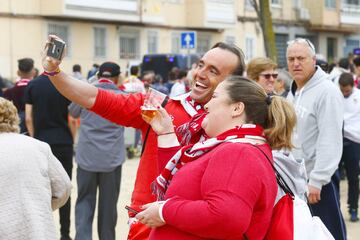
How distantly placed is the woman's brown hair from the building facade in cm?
2184

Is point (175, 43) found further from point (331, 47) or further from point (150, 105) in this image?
point (150, 105)

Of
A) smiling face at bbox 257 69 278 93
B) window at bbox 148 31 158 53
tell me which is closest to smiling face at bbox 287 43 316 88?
smiling face at bbox 257 69 278 93

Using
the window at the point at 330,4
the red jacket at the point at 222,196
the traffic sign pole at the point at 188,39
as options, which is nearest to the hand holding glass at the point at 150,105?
the red jacket at the point at 222,196

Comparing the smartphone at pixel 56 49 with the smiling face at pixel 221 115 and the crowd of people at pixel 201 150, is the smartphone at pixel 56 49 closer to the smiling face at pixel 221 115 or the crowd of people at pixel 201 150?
the crowd of people at pixel 201 150

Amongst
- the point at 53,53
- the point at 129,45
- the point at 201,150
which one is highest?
the point at 53,53

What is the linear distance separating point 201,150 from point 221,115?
0.18 m

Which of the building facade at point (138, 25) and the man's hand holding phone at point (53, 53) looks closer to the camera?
the man's hand holding phone at point (53, 53)

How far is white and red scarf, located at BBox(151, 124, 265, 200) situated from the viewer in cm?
295

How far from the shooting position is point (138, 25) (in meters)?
30.6

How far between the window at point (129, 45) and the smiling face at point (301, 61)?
24.4m

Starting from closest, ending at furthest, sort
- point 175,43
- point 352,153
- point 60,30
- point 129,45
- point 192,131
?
point 192,131
point 352,153
point 60,30
point 129,45
point 175,43

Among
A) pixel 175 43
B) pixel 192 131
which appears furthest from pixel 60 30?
pixel 192 131

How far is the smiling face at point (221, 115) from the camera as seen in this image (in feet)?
9.87

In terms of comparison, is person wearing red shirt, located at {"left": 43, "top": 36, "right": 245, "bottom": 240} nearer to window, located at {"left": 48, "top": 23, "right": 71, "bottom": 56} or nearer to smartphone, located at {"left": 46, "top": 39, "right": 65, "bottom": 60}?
smartphone, located at {"left": 46, "top": 39, "right": 65, "bottom": 60}
